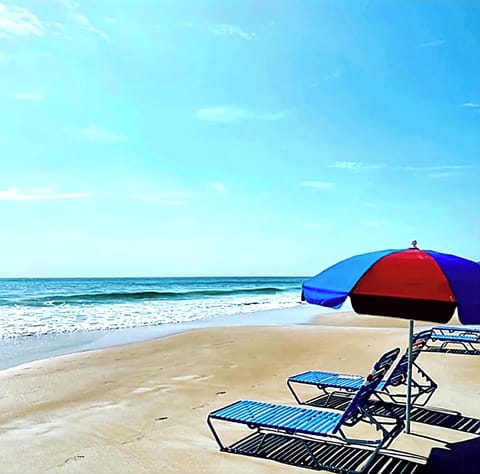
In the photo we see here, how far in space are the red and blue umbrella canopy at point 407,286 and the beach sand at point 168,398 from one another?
139 centimetres

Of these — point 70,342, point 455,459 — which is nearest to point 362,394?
point 455,459

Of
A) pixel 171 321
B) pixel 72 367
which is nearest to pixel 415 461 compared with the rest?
pixel 72 367

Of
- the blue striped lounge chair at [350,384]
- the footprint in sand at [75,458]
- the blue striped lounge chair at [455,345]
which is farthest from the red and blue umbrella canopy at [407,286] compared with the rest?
the blue striped lounge chair at [455,345]

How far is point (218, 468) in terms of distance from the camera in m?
4.25

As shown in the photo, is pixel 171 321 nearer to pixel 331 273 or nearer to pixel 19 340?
pixel 19 340

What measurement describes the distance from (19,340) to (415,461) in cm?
1146

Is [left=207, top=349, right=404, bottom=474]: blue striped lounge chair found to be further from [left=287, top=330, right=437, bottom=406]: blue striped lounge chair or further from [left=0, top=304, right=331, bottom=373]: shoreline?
[left=0, top=304, right=331, bottom=373]: shoreline

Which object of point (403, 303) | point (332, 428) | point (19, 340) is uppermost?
point (403, 303)

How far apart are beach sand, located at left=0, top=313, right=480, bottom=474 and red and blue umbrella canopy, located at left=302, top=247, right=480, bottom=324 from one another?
1393 millimetres

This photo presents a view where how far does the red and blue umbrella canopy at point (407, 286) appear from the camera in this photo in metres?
3.81

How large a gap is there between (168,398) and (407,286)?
3.81m

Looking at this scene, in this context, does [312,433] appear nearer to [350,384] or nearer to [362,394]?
[362,394]

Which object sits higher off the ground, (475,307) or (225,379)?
(475,307)

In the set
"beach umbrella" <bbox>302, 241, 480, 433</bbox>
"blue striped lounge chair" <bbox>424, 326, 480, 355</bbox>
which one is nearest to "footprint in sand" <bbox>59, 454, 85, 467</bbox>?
"beach umbrella" <bbox>302, 241, 480, 433</bbox>
